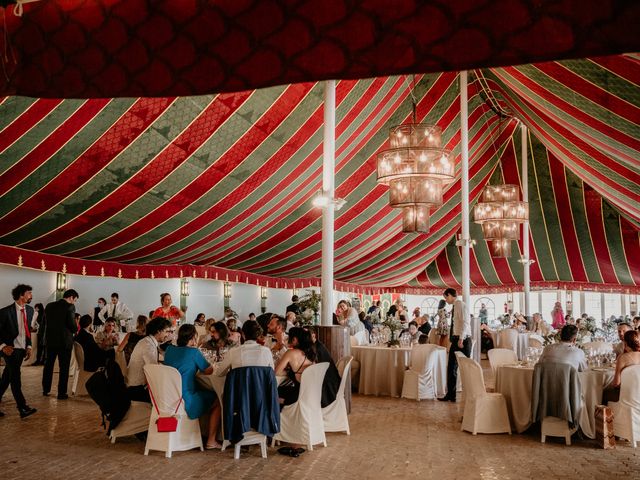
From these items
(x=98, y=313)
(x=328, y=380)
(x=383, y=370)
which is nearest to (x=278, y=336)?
(x=328, y=380)

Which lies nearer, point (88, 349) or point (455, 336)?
point (88, 349)

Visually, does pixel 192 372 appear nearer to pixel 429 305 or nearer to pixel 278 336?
pixel 278 336

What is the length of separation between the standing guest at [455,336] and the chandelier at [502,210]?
313 centimetres

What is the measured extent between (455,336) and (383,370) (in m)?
1.21

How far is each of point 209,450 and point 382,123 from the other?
6507 mm

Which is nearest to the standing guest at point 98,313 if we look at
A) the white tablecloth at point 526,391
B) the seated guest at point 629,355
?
the white tablecloth at point 526,391

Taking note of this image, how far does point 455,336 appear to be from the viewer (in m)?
7.84

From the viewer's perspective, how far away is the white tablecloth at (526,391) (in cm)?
565

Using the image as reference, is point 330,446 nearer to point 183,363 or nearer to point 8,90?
point 183,363

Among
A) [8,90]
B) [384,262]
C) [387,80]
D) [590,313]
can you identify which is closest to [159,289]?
[384,262]

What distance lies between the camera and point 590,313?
19812mm

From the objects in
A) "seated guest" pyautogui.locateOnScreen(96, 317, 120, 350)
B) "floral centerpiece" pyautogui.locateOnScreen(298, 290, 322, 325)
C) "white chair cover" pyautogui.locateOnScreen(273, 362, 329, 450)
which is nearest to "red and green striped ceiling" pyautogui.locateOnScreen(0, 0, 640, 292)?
"seated guest" pyautogui.locateOnScreen(96, 317, 120, 350)

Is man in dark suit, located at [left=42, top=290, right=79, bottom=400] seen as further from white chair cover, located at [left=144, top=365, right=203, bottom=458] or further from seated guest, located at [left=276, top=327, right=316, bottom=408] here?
seated guest, located at [left=276, top=327, right=316, bottom=408]

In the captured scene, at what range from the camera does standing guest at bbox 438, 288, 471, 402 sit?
25.6ft
